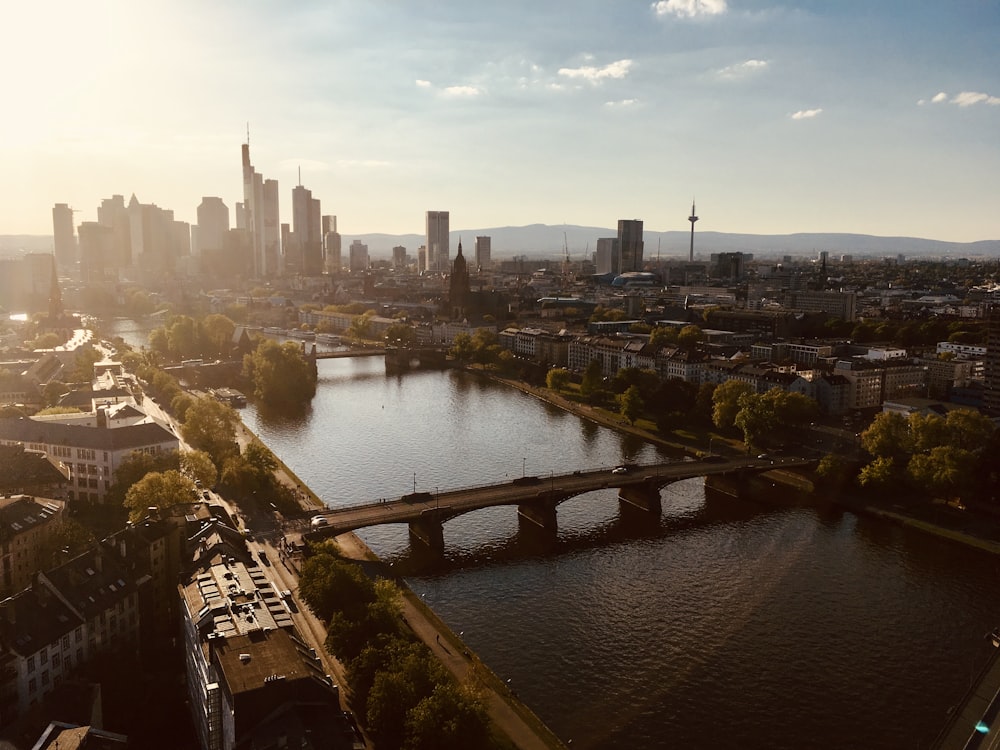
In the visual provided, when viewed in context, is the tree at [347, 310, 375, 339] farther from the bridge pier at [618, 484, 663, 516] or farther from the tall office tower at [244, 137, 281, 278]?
the tall office tower at [244, 137, 281, 278]

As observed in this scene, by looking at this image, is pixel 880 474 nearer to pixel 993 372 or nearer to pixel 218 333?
pixel 993 372

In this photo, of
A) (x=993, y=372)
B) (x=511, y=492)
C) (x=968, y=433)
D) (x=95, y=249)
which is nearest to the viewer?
(x=511, y=492)

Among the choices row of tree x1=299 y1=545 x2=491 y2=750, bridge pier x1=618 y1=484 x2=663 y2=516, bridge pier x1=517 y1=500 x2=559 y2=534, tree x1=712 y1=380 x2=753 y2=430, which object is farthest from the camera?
tree x1=712 y1=380 x2=753 y2=430

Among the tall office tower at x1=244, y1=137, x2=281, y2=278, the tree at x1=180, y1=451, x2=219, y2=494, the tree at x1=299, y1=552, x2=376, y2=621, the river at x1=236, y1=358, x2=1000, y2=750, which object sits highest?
the tall office tower at x1=244, y1=137, x2=281, y2=278

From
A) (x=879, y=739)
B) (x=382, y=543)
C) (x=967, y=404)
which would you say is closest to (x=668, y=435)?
(x=967, y=404)

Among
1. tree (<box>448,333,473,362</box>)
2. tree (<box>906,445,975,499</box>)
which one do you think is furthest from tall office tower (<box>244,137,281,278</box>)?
tree (<box>906,445,975,499</box>)

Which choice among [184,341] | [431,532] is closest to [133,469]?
[431,532]

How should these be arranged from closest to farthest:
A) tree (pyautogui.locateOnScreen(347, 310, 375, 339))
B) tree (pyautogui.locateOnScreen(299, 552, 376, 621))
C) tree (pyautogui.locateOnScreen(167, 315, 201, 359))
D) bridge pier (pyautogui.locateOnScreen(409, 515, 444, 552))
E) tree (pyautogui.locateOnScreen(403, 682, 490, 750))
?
1. tree (pyautogui.locateOnScreen(403, 682, 490, 750))
2. tree (pyautogui.locateOnScreen(299, 552, 376, 621))
3. bridge pier (pyautogui.locateOnScreen(409, 515, 444, 552))
4. tree (pyautogui.locateOnScreen(167, 315, 201, 359))
5. tree (pyautogui.locateOnScreen(347, 310, 375, 339))

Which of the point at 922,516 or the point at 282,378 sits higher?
the point at 282,378
